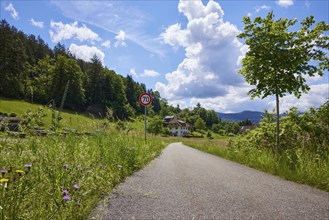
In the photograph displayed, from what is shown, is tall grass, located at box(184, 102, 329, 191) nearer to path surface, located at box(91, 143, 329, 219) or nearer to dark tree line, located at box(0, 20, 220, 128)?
path surface, located at box(91, 143, 329, 219)

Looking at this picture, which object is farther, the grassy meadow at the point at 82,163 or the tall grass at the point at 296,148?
the tall grass at the point at 296,148

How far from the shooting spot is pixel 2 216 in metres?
2.12

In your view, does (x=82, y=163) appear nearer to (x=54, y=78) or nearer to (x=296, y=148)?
(x=296, y=148)

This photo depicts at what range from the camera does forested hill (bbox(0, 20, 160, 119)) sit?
67.6 metres

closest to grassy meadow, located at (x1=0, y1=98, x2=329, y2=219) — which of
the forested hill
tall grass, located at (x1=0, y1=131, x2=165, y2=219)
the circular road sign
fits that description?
tall grass, located at (x1=0, y1=131, x2=165, y2=219)

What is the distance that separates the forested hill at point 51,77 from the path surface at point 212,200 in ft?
101

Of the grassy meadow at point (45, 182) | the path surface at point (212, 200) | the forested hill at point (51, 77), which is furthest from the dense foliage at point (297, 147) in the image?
the forested hill at point (51, 77)

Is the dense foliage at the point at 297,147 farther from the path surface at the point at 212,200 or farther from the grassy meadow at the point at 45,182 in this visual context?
the grassy meadow at the point at 45,182

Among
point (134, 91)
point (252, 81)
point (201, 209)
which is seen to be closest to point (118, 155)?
point (201, 209)

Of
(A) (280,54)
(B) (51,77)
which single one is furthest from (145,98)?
(B) (51,77)

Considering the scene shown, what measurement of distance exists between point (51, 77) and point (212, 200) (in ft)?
260

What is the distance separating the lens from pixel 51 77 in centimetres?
7406

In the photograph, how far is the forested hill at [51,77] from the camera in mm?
67625

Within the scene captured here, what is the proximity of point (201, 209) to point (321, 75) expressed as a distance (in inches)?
316
